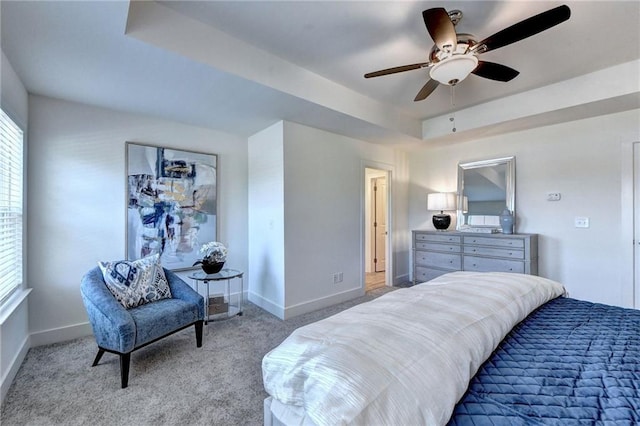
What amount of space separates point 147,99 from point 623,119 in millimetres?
5025

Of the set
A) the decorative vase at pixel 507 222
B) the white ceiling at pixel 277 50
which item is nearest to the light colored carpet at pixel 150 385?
the white ceiling at pixel 277 50

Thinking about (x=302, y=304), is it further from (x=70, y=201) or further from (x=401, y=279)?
(x=70, y=201)

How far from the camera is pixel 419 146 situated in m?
4.66

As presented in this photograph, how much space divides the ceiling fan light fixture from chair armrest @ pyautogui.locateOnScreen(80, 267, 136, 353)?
9.27 feet

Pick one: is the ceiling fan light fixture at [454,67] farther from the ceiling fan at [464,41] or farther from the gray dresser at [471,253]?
the gray dresser at [471,253]

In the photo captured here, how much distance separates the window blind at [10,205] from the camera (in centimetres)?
211

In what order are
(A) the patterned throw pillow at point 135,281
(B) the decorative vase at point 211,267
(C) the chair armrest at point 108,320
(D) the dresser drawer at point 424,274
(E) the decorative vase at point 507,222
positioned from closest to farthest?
(C) the chair armrest at point 108,320
(A) the patterned throw pillow at point 135,281
(B) the decorative vase at point 211,267
(E) the decorative vase at point 507,222
(D) the dresser drawer at point 424,274

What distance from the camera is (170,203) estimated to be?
11.0ft

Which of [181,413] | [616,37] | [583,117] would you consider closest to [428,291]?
[181,413]

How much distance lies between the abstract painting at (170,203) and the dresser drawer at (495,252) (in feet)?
11.2

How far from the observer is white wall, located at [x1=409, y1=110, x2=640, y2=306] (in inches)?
123

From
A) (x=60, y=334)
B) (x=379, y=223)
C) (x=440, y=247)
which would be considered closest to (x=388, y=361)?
(x=60, y=334)

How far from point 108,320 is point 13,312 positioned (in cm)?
77

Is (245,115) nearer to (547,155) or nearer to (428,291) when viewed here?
(428,291)
